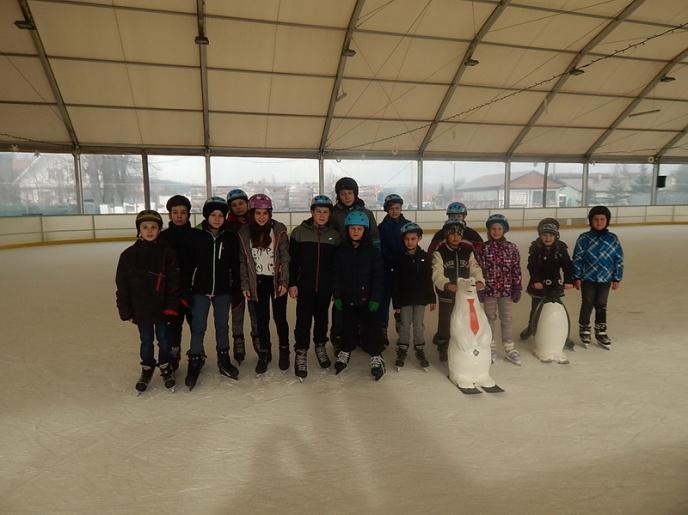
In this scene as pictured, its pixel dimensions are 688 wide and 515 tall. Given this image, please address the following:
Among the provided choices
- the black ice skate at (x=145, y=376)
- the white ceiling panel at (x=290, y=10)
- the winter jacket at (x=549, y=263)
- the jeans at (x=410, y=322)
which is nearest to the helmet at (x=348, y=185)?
the jeans at (x=410, y=322)

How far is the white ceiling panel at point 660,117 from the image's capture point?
1791cm

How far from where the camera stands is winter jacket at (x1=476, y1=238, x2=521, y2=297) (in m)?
3.57

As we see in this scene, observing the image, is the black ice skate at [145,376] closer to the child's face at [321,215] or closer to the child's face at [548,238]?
the child's face at [321,215]

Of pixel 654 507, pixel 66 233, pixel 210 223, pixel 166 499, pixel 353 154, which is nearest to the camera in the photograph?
pixel 654 507

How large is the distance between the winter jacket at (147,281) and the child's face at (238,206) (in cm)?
64

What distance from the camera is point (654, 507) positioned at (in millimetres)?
1811

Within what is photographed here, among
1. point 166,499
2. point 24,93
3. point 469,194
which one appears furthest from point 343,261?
point 469,194

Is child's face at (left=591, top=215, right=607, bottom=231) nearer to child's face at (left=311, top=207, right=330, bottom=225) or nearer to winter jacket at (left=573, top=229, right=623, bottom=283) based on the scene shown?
winter jacket at (left=573, top=229, right=623, bottom=283)

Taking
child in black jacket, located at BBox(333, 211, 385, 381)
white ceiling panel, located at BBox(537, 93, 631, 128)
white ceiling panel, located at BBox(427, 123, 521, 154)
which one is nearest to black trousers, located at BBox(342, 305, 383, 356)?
child in black jacket, located at BBox(333, 211, 385, 381)

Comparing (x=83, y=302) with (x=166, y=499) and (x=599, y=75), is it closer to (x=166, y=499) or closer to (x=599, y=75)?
(x=166, y=499)

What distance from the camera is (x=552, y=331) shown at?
139 inches

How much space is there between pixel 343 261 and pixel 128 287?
1.58 metres

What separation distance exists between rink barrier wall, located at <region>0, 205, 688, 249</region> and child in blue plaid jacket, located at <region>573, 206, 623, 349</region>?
13682 millimetres

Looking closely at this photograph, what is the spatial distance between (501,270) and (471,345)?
87 centimetres
